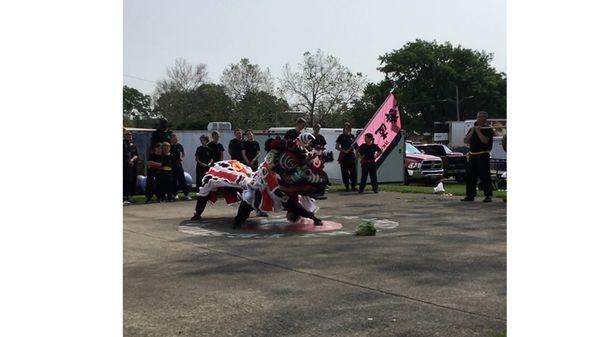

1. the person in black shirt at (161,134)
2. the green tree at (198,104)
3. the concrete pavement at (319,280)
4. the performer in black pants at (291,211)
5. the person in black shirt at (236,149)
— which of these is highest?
the green tree at (198,104)

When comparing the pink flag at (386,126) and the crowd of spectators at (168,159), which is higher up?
the pink flag at (386,126)

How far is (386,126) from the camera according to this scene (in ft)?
62.6

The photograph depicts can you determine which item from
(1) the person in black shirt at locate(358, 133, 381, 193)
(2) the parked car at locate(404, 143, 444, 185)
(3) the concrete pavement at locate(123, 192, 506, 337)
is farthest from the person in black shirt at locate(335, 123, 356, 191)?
(3) the concrete pavement at locate(123, 192, 506, 337)

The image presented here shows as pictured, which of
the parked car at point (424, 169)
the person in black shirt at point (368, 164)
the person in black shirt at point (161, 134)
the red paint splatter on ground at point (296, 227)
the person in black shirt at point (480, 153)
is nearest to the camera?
the red paint splatter on ground at point (296, 227)

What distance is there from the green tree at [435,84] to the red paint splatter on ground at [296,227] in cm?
5175

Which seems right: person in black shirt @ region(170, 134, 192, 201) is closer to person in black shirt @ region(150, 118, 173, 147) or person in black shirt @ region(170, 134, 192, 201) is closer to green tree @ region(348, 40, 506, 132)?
person in black shirt @ region(150, 118, 173, 147)

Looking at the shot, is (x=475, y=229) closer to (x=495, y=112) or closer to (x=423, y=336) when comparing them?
(x=423, y=336)

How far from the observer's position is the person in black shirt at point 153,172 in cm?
1423

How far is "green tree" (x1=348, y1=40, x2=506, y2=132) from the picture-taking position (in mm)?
63344

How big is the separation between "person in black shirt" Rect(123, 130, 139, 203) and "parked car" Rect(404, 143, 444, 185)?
1015cm

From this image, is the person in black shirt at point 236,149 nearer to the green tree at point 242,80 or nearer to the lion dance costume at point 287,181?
the lion dance costume at point 287,181

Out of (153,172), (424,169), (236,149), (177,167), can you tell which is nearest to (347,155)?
(236,149)

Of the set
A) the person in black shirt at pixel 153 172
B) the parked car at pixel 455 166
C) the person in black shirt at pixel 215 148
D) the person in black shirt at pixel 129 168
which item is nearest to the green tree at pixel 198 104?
the parked car at pixel 455 166

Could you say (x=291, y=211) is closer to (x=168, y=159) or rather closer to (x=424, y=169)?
(x=168, y=159)
